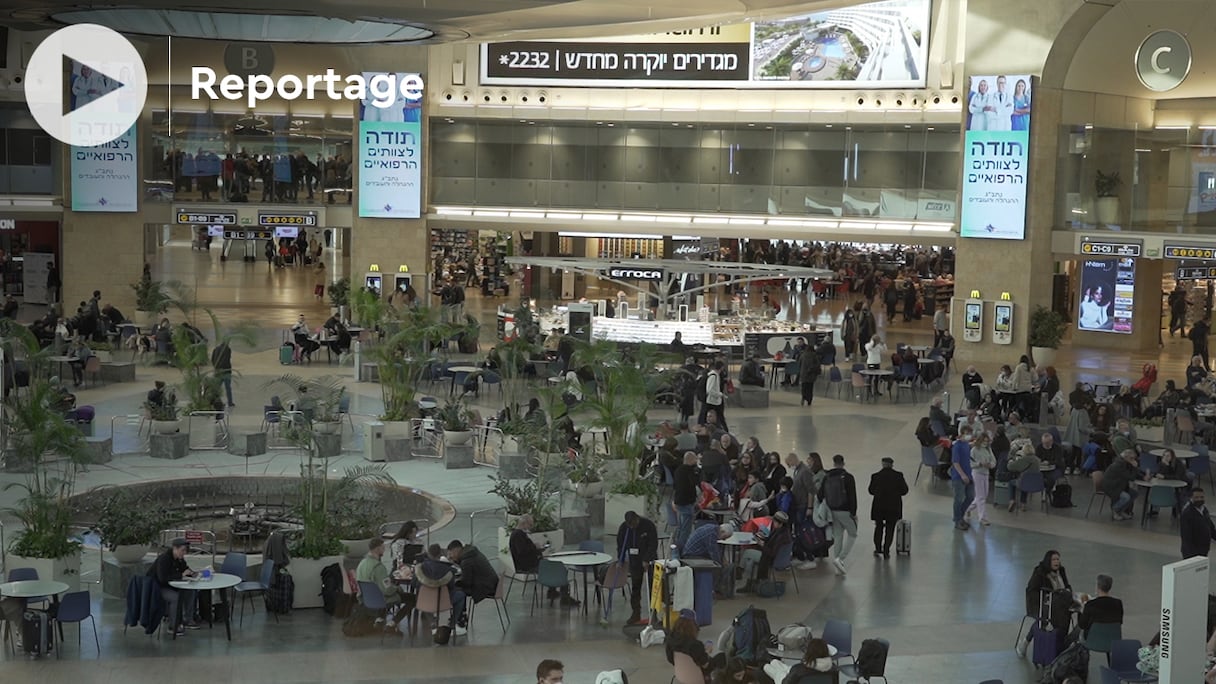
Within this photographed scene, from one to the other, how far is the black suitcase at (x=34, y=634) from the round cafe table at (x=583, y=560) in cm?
460

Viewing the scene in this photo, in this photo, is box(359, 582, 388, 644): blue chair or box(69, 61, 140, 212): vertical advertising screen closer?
box(359, 582, 388, 644): blue chair

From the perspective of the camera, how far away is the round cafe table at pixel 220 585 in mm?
13715

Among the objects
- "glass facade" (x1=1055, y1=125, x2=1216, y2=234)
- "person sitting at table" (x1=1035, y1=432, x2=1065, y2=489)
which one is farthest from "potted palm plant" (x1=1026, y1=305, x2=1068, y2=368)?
"person sitting at table" (x1=1035, y1=432, x2=1065, y2=489)

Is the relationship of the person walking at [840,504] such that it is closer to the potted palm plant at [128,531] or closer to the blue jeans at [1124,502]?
the blue jeans at [1124,502]

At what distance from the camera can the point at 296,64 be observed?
44.2m

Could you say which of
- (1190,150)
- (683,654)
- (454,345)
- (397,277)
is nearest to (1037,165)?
(1190,150)

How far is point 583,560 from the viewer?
15.0 meters

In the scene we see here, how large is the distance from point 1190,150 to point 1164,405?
12.2 meters

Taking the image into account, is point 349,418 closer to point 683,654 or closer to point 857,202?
point 683,654

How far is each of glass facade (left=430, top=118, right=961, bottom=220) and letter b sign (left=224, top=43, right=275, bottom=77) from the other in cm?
563

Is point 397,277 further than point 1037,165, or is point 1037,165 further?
point 397,277

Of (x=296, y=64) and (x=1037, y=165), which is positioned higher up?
(x=296, y=64)

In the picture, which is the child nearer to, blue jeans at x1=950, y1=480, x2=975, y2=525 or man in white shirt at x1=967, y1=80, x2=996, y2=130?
blue jeans at x1=950, y1=480, x2=975, y2=525

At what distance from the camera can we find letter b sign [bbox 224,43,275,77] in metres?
43.2
